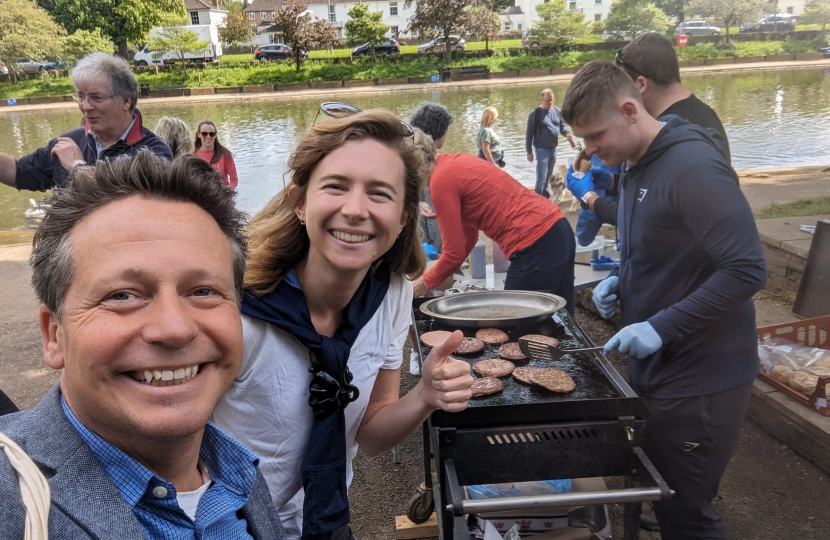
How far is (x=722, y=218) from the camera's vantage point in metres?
2.06

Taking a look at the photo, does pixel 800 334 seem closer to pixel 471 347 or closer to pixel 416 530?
pixel 471 347

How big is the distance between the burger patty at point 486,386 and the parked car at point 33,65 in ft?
165

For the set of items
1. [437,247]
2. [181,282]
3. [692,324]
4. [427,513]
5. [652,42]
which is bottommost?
[427,513]

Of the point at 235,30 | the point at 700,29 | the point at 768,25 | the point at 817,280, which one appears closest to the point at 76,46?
the point at 235,30

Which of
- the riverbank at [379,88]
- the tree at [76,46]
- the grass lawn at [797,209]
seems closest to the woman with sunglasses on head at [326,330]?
the grass lawn at [797,209]

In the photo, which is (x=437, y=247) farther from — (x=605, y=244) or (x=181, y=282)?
(x=181, y=282)

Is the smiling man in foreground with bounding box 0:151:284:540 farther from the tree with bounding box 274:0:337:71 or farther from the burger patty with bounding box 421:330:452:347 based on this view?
the tree with bounding box 274:0:337:71

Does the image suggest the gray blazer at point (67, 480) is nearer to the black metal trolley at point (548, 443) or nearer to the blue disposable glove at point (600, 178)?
the black metal trolley at point (548, 443)

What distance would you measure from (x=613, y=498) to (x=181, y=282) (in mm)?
1570

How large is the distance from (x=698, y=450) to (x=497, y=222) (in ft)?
5.84

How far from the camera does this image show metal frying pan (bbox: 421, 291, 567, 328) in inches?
106

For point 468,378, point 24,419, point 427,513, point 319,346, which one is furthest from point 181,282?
point 427,513

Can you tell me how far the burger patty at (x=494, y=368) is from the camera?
7.55 ft

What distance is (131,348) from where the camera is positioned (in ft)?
2.94
